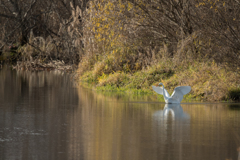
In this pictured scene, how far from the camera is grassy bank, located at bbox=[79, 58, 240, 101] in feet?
51.7

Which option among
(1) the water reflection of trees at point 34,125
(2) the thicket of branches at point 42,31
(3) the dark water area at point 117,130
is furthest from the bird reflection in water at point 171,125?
(2) the thicket of branches at point 42,31

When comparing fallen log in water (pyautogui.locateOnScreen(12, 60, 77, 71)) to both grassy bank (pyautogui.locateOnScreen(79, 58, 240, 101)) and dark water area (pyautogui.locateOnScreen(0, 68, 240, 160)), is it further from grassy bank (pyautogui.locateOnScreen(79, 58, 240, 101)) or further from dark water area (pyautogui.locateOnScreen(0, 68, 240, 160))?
dark water area (pyautogui.locateOnScreen(0, 68, 240, 160))

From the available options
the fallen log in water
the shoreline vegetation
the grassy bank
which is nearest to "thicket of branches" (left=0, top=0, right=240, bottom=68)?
the shoreline vegetation

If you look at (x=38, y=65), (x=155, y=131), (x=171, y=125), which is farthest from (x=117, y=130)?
(x=38, y=65)

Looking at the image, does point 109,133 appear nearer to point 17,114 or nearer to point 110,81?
point 17,114

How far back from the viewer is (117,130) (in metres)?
9.79

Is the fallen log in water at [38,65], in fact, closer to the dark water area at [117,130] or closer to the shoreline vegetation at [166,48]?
the shoreline vegetation at [166,48]

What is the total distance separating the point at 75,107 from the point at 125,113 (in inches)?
81.8

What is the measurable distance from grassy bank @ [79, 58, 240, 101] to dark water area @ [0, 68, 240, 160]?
1.24 m

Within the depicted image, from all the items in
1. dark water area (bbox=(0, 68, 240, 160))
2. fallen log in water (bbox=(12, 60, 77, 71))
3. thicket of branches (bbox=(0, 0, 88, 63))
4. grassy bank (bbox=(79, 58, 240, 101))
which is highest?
thicket of branches (bbox=(0, 0, 88, 63))

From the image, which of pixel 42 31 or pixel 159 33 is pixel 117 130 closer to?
pixel 159 33

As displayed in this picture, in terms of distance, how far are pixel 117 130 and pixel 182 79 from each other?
28.6 ft

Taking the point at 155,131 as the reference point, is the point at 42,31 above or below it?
above

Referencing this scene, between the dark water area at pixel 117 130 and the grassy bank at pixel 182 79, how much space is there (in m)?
1.24
